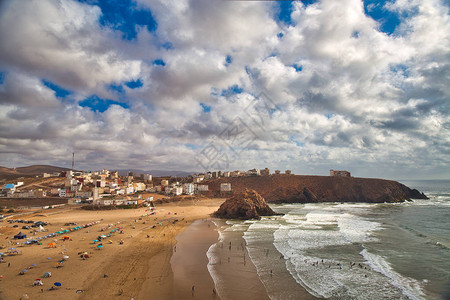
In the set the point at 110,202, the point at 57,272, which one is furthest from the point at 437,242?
the point at 110,202

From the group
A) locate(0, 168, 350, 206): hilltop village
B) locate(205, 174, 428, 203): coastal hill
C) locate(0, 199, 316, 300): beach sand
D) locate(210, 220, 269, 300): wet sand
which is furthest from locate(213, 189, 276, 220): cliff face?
locate(205, 174, 428, 203): coastal hill

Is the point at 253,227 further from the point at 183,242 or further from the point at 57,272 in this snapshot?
the point at 57,272

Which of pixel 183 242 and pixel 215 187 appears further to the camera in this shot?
pixel 215 187

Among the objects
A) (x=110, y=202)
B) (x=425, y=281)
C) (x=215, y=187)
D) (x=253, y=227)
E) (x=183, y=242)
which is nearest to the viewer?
(x=425, y=281)

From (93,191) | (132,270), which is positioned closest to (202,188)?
(93,191)

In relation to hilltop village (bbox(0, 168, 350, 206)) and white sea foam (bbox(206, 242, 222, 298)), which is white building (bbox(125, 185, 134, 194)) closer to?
hilltop village (bbox(0, 168, 350, 206))

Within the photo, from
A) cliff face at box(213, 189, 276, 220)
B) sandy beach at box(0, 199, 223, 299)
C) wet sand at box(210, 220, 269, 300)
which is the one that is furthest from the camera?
cliff face at box(213, 189, 276, 220)
